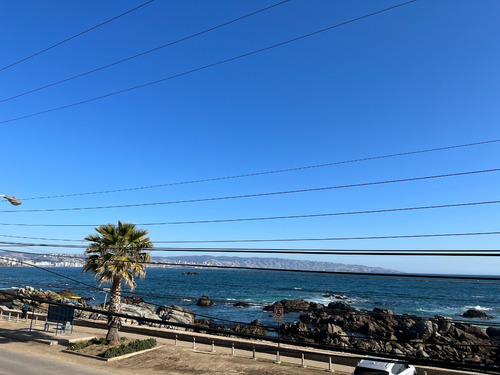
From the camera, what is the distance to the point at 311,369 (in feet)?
62.1

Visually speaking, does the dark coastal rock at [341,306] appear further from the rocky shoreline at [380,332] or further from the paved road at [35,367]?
the paved road at [35,367]

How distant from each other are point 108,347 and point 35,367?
491cm

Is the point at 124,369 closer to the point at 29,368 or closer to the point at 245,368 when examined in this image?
the point at 29,368

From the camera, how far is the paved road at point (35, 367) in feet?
56.5

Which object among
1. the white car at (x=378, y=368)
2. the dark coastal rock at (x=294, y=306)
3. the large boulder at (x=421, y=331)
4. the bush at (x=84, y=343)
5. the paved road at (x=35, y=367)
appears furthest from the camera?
the dark coastal rock at (x=294, y=306)

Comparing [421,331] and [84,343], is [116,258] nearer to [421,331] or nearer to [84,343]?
[84,343]

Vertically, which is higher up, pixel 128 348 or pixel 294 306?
pixel 128 348

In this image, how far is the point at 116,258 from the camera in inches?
936

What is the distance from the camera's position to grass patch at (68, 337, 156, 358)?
21.2 meters

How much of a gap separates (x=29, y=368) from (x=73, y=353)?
4101 mm

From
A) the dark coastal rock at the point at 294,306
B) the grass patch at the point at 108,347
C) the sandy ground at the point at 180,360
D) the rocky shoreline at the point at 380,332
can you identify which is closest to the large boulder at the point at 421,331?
the rocky shoreline at the point at 380,332

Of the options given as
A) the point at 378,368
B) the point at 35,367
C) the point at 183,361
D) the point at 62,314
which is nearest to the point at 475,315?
the point at 378,368

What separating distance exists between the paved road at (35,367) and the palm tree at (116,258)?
4.04m

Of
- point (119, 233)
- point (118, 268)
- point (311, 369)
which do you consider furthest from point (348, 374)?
point (119, 233)
